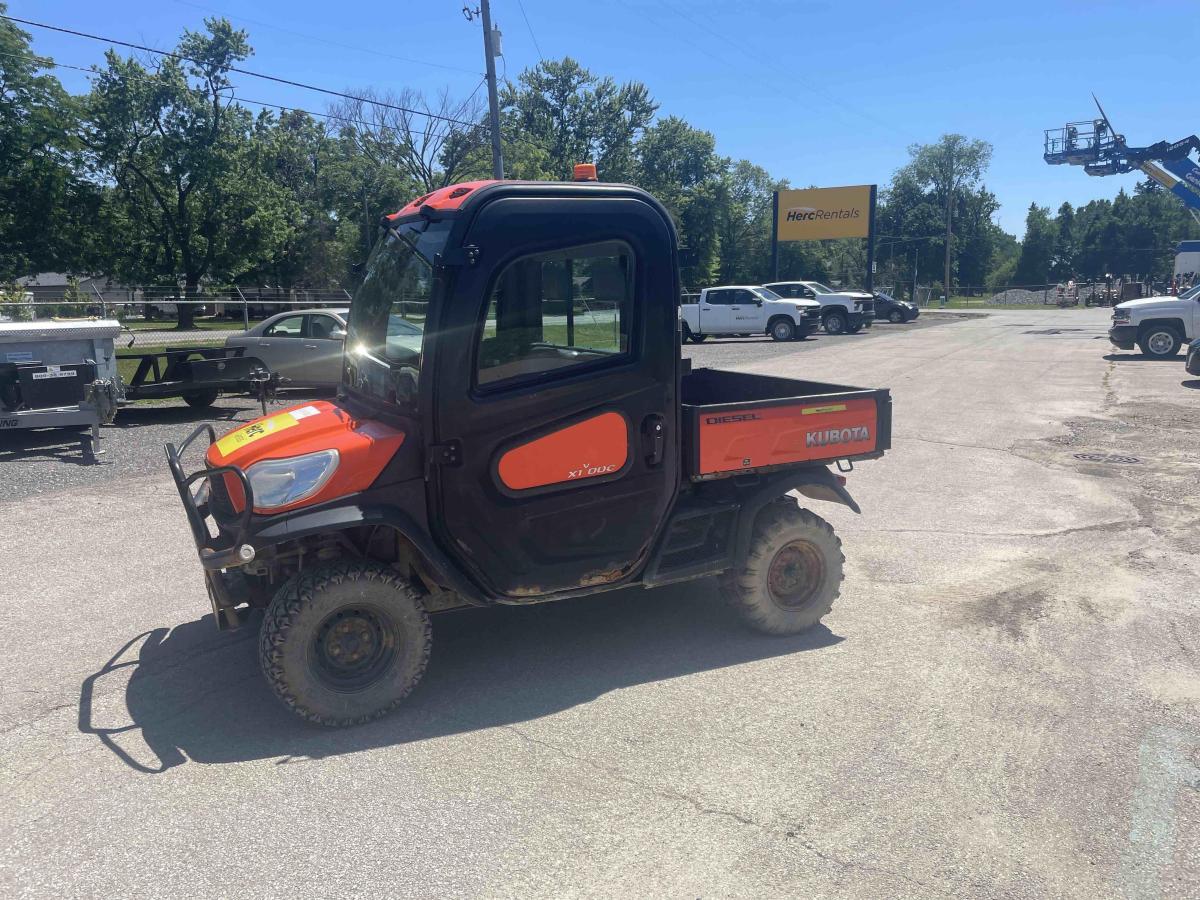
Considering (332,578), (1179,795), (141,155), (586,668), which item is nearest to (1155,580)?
(1179,795)

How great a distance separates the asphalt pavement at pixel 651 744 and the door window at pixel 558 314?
5.23ft

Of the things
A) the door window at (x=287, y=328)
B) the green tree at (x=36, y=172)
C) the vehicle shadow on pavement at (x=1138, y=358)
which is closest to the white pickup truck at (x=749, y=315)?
the vehicle shadow on pavement at (x=1138, y=358)

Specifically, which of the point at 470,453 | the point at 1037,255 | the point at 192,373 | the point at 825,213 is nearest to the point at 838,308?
the point at 825,213

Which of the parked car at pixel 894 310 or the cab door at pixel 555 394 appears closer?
the cab door at pixel 555 394

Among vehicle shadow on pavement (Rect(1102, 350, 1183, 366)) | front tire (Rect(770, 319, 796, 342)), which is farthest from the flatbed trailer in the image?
front tire (Rect(770, 319, 796, 342))

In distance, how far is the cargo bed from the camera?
4.71 metres

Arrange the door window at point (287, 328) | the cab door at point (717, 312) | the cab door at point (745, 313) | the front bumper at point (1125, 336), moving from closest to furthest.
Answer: the door window at point (287, 328)
the front bumper at point (1125, 336)
the cab door at point (745, 313)
the cab door at point (717, 312)

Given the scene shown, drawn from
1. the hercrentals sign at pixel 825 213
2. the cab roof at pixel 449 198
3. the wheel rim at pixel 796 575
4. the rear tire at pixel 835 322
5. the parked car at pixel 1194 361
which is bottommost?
the wheel rim at pixel 796 575

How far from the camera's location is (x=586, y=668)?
466 centimetres

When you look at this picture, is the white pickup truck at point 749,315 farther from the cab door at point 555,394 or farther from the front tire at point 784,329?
the cab door at point 555,394

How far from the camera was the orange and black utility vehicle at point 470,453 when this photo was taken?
3953mm

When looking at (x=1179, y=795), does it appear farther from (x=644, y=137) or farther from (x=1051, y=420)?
(x=644, y=137)

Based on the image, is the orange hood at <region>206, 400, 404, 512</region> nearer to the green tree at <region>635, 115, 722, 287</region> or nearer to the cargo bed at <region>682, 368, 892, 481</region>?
the cargo bed at <region>682, 368, 892, 481</region>

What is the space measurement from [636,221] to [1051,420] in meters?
10.6
